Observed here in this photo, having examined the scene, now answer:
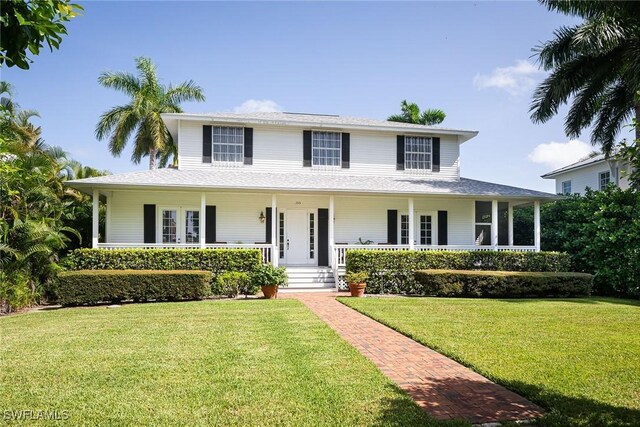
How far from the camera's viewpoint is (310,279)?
51.8ft

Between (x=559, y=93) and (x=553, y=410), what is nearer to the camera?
(x=553, y=410)

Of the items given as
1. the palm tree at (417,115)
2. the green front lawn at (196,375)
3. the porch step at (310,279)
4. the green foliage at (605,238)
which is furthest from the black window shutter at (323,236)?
the palm tree at (417,115)

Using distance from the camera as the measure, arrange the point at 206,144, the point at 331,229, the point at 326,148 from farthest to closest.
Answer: the point at 326,148
the point at 206,144
the point at 331,229

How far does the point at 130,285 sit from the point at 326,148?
31.9ft

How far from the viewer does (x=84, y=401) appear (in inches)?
177

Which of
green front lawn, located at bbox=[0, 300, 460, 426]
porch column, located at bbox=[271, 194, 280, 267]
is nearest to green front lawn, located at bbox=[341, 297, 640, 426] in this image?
green front lawn, located at bbox=[0, 300, 460, 426]

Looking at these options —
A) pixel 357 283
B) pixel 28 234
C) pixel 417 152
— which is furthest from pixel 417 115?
pixel 28 234

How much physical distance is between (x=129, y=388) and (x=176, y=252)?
9.67m

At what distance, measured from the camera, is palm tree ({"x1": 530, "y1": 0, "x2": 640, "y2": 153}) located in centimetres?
1491

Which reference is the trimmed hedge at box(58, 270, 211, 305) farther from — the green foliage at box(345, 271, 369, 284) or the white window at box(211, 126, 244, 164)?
the white window at box(211, 126, 244, 164)

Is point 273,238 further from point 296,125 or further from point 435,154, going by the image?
point 435,154

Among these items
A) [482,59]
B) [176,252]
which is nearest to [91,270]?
[176,252]

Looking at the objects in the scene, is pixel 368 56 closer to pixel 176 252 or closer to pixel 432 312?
pixel 432 312

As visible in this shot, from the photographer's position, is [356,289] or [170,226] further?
[170,226]
